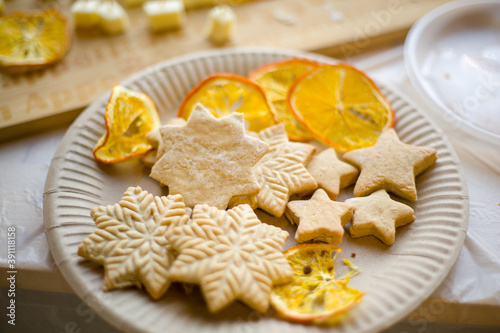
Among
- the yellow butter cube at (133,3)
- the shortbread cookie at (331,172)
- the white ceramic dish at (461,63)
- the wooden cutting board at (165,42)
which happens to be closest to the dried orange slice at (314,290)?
the shortbread cookie at (331,172)

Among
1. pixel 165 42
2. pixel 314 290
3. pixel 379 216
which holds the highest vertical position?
pixel 165 42

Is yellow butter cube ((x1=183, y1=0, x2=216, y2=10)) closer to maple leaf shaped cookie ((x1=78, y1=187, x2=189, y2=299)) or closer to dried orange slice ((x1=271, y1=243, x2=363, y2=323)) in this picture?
maple leaf shaped cookie ((x1=78, y1=187, x2=189, y2=299))

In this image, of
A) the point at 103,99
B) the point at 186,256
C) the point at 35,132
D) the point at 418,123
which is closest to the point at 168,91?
the point at 103,99

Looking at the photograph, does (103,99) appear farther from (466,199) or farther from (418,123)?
(466,199)

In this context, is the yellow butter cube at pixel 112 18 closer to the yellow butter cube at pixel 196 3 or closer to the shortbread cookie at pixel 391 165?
the yellow butter cube at pixel 196 3

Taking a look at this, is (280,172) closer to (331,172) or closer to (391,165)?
(331,172)

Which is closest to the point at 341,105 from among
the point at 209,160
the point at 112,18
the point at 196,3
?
the point at 209,160

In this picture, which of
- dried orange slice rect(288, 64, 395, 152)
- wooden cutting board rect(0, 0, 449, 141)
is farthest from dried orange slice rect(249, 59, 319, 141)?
wooden cutting board rect(0, 0, 449, 141)
